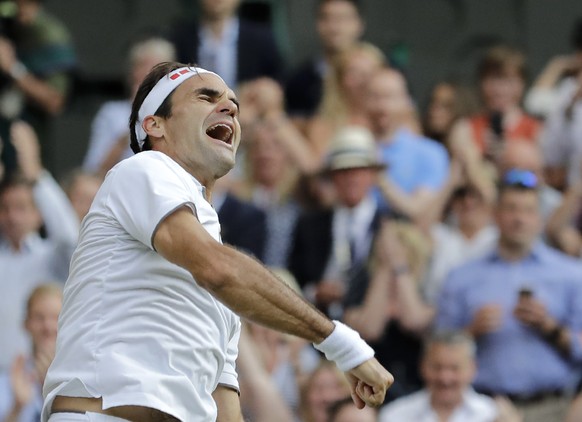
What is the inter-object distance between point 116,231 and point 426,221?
5.25 metres

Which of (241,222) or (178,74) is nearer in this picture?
(178,74)

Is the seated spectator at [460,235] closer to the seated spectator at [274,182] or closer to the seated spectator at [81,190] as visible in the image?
the seated spectator at [274,182]

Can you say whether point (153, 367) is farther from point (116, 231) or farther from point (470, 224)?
point (470, 224)

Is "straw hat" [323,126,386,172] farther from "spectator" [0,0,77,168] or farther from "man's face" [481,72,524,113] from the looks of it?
"spectator" [0,0,77,168]

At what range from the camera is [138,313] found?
194 inches

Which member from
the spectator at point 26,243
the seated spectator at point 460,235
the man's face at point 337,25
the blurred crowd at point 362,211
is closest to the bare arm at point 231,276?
the blurred crowd at point 362,211

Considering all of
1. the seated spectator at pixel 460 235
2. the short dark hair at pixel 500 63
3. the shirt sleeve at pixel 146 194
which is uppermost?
the shirt sleeve at pixel 146 194

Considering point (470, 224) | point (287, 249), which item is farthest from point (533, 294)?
point (287, 249)

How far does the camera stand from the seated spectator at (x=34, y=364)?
29.2 feet

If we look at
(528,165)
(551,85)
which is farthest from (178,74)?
(551,85)

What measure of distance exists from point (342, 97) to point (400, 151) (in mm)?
712

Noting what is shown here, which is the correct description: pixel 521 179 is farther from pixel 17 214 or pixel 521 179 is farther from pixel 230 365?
pixel 230 365

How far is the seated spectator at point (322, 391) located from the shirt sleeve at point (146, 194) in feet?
12.8

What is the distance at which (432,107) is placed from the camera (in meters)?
11.1
